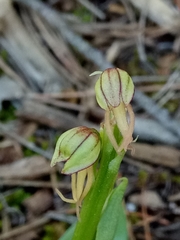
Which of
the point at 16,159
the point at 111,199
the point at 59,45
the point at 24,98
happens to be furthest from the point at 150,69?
the point at 111,199

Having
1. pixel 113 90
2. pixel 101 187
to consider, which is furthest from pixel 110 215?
pixel 113 90

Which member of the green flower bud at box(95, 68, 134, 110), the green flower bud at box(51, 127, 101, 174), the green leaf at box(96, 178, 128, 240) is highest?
the green flower bud at box(95, 68, 134, 110)

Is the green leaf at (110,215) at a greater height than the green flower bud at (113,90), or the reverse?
the green flower bud at (113,90)

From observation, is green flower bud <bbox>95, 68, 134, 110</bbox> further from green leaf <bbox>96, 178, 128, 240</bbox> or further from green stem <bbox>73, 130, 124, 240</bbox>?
green leaf <bbox>96, 178, 128, 240</bbox>

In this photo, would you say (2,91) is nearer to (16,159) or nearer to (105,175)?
(16,159)

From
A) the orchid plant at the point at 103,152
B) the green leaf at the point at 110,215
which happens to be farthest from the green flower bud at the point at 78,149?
the green leaf at the point at 110,215

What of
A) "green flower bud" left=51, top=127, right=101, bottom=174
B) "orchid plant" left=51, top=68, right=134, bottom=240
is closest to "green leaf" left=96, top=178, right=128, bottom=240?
"orchid plant" left=51, top=68, right=134, bottom=240

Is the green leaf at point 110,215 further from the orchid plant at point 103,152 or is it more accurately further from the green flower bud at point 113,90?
the green flower bud at point 113,90

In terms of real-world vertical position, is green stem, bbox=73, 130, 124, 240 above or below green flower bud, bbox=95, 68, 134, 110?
below
